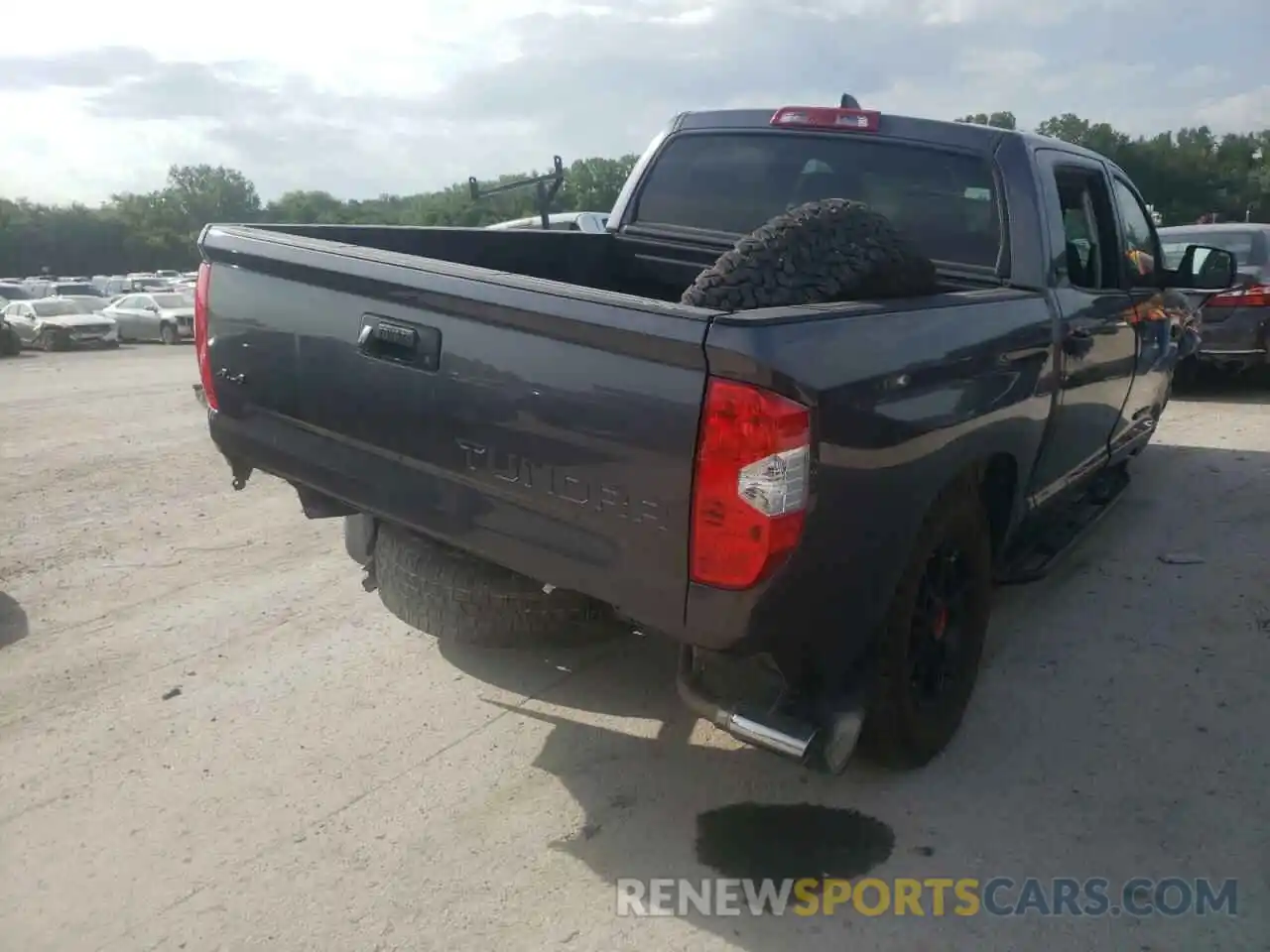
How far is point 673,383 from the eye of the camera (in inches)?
94.7

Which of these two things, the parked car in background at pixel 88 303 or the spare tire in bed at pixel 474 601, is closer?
the spare tire in bed at pixel 474 601

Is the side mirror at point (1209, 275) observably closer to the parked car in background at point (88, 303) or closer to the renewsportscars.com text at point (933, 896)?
the renewsportscars.com text at point (933, 896)

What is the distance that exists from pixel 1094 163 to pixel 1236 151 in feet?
218

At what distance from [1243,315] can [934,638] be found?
7.79m

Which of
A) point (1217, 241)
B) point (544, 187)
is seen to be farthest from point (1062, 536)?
point (544, 187)

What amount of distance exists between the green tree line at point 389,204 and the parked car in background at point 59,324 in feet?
10.9

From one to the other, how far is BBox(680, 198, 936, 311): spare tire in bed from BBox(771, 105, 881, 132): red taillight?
4.47 feet

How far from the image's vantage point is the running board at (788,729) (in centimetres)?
265

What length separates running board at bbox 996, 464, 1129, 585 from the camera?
425 centimetres

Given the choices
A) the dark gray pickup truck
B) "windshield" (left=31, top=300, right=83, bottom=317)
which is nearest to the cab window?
the dark gray pickup truck

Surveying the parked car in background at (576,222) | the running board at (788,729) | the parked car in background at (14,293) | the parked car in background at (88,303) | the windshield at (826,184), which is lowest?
the parked car in background at (14,293)

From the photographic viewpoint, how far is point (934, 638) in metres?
3.37

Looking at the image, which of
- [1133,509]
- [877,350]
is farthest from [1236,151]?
[877,350]

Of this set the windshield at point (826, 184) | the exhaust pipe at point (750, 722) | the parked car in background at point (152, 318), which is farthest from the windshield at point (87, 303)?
the exhaust pipe at point (750, 722)
